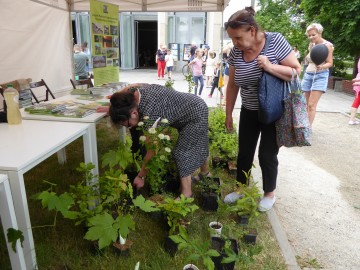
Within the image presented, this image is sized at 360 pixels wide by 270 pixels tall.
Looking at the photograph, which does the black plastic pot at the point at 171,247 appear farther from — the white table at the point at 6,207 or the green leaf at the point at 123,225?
the white table at the point at 6,207

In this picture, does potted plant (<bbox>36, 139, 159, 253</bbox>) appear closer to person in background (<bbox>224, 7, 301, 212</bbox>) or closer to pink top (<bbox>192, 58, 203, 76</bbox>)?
person in background (<bbox>224, 7, 301, 212</bbox>)

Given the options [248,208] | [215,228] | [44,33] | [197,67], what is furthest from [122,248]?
[197,67]

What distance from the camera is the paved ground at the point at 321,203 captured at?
7.11 feet

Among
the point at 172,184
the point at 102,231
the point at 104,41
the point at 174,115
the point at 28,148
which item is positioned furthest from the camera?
the point at 104,41

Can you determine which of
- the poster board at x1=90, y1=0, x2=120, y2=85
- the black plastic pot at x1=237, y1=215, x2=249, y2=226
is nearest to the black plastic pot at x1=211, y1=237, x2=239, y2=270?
the black plastic pot at x1=237, y1=215, x2=249, y2=226

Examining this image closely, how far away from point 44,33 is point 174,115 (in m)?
4.42

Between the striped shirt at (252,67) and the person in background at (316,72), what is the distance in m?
2.37

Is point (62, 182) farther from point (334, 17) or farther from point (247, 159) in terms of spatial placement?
point (334, 17)

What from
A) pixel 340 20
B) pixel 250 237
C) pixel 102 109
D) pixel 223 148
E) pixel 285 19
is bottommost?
pixel 250 237

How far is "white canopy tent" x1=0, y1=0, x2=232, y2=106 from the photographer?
4.59 m

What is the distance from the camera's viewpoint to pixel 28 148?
5.27ft

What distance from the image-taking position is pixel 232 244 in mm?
1896

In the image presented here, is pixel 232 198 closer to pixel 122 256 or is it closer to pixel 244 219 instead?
pixel 244 219

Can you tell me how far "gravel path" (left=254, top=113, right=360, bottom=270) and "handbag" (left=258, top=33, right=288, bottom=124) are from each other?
104cm
